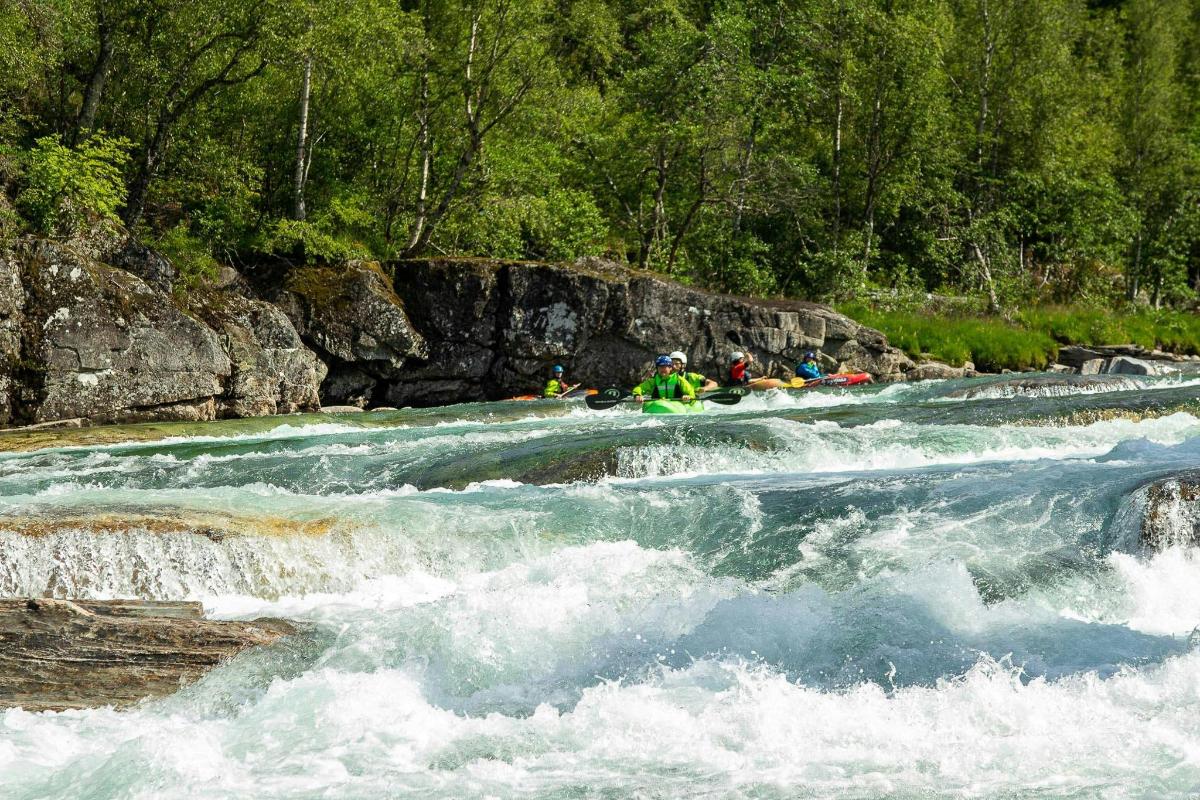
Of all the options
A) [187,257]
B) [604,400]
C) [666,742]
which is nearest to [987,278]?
[604,400]

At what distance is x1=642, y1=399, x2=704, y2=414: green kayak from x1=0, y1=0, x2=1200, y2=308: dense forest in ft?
27.4

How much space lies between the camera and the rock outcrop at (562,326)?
872 inches

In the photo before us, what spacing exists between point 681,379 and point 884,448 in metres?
5.95

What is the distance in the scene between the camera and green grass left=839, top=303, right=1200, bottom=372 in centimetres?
2527

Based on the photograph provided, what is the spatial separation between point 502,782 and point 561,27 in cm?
2492

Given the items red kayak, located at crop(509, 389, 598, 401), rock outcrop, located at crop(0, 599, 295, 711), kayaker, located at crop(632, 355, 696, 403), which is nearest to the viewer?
rock outcrop, located at crop(0, 599, 295, 711)

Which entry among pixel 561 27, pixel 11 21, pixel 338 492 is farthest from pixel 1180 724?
pixel 561 27

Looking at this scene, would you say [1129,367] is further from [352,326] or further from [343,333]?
[343,333]

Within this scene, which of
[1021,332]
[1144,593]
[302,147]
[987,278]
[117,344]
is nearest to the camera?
[1144,593]

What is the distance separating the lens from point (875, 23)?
2894 centimetres

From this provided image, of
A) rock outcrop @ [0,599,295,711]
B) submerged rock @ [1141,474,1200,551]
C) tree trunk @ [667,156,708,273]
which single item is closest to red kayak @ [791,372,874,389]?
tree trunk @ [667,156,708,273]

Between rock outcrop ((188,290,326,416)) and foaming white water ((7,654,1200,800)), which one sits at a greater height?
rock outcrop ((188,290,326,416))

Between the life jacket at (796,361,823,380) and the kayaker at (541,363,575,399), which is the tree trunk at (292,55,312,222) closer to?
the kayaker at (541,363,575,399)

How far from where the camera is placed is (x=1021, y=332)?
86.4 ft
